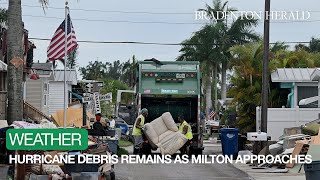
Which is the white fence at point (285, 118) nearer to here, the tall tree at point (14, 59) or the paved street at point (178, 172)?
the paved street at point (178, 172)

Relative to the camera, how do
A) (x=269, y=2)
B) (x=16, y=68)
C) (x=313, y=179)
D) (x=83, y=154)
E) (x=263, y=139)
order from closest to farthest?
(x=313, y=179), (x=83, y=154), (x=16, y=68), (x=263, y=139), (x=269, y=2)

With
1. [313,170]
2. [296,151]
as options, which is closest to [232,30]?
[296,151]

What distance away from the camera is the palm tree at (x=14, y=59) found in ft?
64.5

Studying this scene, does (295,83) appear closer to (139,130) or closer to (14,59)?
(139,130)


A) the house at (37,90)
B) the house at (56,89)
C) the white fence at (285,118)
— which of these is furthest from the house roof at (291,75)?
the house at (56,89)

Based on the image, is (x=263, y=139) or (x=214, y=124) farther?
(x=214, y=124)

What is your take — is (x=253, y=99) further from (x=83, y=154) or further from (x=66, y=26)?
(x=83, y=154)

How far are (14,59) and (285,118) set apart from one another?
41.7 ft

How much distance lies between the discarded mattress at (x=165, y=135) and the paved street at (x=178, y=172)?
149 centimetres

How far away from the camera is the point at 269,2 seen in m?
25.8

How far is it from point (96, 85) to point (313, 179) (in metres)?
15.7

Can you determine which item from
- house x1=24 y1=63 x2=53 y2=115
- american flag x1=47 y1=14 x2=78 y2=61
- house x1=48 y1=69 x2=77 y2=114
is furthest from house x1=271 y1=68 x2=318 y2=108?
house x1=48 y1=69 x2=77 y2=114

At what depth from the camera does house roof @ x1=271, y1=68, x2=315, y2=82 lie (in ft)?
109

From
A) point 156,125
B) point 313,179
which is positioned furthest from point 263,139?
point 313,179
